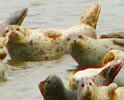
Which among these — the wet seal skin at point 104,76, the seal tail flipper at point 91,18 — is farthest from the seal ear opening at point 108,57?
the seal tail flipper at point 91,18

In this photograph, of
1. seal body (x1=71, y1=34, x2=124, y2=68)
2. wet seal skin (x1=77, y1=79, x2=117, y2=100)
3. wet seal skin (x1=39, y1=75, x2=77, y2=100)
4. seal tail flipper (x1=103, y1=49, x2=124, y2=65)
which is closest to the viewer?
wet seal skin (x1=77, y1=79, x2=117, y2=100)

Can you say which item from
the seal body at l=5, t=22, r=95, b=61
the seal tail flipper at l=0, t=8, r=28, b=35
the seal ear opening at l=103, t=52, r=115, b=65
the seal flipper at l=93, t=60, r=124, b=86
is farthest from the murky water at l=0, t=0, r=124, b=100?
the seal tail flipper at l=0, t=8, r=28, b=35

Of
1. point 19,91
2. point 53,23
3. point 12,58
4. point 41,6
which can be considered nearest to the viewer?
point 19,91

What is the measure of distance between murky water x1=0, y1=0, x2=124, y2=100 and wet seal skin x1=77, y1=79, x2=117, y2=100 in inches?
34.4

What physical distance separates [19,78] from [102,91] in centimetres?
186

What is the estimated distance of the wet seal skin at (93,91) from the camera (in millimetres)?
6523

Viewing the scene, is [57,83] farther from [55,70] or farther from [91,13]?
[91,13]

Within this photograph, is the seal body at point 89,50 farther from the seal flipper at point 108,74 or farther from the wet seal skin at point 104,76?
the seal flipper at point 108,74

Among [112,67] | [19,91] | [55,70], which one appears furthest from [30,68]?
[112,67]

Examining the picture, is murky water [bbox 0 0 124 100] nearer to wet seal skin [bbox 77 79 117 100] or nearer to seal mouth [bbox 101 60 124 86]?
seal mouth [bbox 101 60 124 86]

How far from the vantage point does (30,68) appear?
8.85 meters

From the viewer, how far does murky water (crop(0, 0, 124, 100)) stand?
7.85 meters

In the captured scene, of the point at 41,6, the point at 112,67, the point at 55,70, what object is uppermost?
the point at 112,67

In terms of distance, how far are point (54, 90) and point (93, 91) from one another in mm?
503
